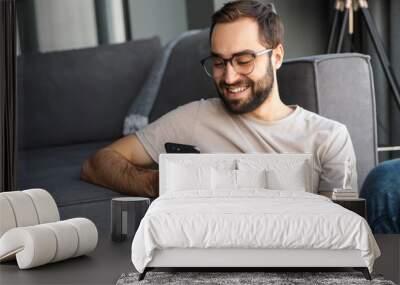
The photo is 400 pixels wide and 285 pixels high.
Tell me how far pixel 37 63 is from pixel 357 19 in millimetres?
1943

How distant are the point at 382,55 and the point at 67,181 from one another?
193 centimetres

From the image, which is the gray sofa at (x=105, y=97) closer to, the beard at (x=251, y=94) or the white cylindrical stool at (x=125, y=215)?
the beard at (x=251, y=94)

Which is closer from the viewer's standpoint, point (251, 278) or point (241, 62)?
point (251, 278)

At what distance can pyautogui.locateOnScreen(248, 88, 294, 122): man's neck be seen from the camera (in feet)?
10.3

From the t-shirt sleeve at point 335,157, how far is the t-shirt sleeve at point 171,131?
0.51 meters

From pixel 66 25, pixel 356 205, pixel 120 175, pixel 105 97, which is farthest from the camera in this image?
pixel 66 25

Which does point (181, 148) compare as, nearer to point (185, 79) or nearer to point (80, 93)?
point (185, 79)

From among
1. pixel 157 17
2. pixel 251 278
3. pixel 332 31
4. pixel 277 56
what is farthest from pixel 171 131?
pixel 157 17

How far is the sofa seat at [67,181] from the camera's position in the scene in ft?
10.1

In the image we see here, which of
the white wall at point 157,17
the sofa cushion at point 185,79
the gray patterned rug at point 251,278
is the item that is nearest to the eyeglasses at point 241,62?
the sofa cushion at point 185,79

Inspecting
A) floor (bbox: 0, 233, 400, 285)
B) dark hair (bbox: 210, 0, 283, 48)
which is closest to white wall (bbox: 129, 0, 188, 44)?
dark hair (bbox: 210, 0, 283, 48)

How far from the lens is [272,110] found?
315cm

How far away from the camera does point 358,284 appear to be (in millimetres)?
2045

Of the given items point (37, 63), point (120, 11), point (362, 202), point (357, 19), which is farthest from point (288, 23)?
point (362, 202)
